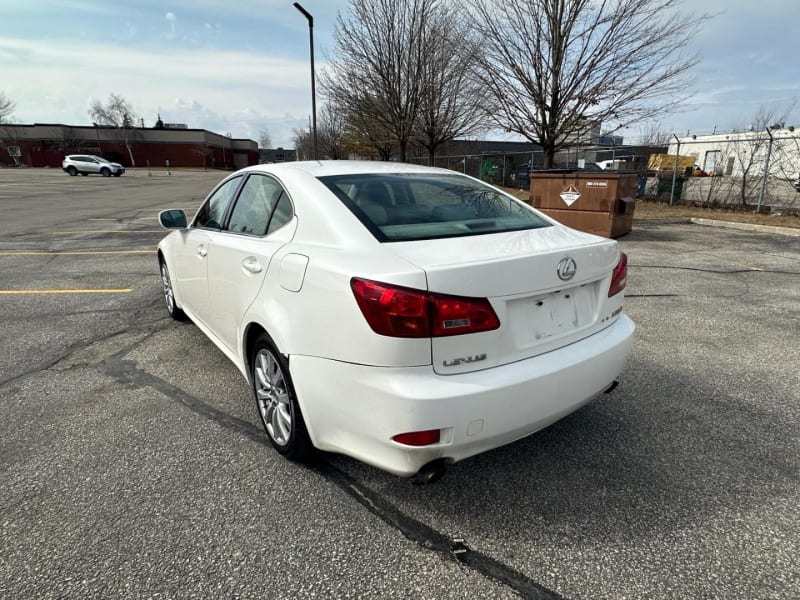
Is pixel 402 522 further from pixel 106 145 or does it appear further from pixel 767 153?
pixel 106 145

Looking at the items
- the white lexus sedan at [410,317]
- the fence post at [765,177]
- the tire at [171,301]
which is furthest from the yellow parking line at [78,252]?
the fence post at [765,177]

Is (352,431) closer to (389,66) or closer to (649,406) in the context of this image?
(649,406)

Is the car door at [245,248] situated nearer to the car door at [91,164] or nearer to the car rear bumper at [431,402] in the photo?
the car rear bumper at [431,402]

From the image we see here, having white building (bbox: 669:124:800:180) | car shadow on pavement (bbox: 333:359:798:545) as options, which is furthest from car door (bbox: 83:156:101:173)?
car shadow on pavement (bbox: 333:359:798:545)

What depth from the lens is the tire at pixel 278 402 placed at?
7.74 feet

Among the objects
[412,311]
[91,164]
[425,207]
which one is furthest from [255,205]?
[91,164]

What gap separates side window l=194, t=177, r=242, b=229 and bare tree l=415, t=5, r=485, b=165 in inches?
419

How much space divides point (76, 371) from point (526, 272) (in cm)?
351

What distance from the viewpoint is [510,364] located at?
204 cm

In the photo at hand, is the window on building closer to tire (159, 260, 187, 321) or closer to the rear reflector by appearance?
tire (159, 260, 187, 321)

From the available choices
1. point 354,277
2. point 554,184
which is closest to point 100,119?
point 554,184

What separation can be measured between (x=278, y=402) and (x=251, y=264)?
0.75m

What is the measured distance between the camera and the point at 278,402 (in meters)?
2.55

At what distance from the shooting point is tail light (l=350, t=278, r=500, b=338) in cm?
184
